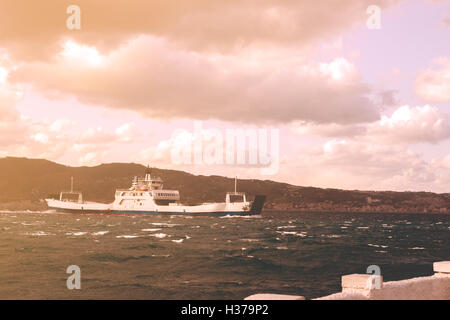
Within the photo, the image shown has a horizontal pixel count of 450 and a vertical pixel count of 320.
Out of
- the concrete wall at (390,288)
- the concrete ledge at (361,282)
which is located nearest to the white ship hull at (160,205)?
the concrete wall at (390,288)

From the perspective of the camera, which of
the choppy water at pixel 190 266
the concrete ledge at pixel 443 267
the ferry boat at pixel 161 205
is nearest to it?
the concrete ledge at pixel 443 267

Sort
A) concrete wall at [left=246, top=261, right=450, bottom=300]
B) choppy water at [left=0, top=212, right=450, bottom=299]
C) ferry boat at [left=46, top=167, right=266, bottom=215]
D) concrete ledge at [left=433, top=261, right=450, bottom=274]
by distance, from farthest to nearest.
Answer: ferry boat at [left=46, top=167, right=266, bottom=215], choppy water at [left=0, top=212, right=450, bottom=299], concrete ledge at [left=433, top=261, right=450, bottom=274], concrete wall at [left=246, top=261, right=450, bottom=300]

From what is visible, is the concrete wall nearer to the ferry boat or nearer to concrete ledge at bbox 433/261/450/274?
concrete ledge at bbox 433/261/450/274

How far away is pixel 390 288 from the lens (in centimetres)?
976

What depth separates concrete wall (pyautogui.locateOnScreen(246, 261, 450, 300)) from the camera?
30.2 feet

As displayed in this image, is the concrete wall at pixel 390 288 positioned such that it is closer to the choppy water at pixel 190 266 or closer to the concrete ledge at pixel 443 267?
the concrete ledge at pixel 443 267

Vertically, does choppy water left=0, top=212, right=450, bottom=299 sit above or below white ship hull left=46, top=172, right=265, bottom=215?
below

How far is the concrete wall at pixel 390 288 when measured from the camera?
30.2 feet

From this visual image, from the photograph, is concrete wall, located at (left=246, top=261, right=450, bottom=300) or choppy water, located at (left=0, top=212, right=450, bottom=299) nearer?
concrete wall, located at (left=246, top=261, right=450, bottom=300)

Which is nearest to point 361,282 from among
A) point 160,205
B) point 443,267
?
point 443,267

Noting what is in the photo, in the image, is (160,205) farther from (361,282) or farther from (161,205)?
(361,282)

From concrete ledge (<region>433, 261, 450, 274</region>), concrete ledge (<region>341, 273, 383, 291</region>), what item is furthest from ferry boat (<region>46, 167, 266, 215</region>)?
concrete ledge (<region>341, 273, 383, 291</region>)
